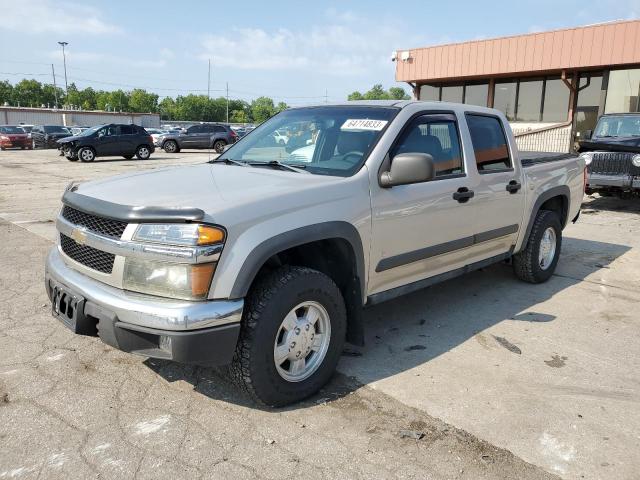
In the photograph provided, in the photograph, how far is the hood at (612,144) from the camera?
982cm

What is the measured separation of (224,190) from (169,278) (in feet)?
2.06

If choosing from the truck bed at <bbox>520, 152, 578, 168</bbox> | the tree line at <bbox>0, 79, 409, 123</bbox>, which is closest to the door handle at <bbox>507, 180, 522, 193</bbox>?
the truck bed at <bbox>520, 152, 578, 168</bbox>

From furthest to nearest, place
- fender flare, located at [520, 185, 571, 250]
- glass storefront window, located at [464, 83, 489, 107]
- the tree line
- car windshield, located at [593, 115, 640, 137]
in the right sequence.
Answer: the tree line < glass storefront window, located at [464, 83, 489, 107] < car windshield, located at [593, 115, 640, 137] < fender flare, located at [520, 185, 571, 250]

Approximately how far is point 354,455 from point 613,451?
4.28 feet

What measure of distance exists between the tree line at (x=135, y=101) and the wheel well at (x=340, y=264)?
404 ft

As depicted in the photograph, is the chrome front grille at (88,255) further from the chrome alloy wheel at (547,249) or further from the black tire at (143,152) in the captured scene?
the black tire at (143,152)

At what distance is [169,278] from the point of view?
2.66 m

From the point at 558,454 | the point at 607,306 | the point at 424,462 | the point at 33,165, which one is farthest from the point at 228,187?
the point at 33,165

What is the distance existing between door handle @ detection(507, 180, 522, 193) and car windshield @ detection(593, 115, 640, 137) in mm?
7303

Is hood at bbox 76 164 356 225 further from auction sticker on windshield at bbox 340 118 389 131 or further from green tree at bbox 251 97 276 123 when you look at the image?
green tree at bbox 251 97 276 123

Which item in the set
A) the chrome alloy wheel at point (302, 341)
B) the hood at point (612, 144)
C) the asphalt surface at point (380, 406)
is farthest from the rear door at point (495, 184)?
the hood at point (612, 144)

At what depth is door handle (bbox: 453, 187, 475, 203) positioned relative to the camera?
13.2ft

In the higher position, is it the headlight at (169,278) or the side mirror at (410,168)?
the side mirror at (410,168)

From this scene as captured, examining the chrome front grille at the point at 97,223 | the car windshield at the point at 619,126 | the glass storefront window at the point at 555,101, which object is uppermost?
the glass storefront window at the point at 555,101
